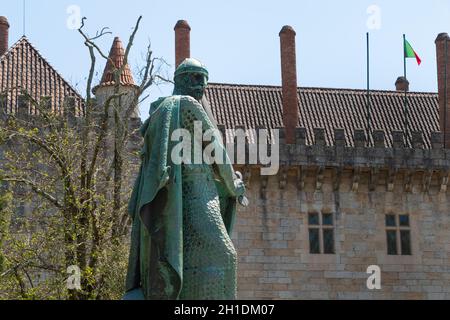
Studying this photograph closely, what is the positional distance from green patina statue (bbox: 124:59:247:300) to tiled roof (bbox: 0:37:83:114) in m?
25.4

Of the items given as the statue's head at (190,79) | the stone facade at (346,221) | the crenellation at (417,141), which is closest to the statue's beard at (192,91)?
the statue's head at (190,79)

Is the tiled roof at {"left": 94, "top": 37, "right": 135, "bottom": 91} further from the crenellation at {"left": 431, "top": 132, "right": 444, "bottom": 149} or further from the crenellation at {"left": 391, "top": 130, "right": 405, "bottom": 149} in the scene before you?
the crenellation at {"left": 431, "top": 132, "right": 444, "bottom": 149}

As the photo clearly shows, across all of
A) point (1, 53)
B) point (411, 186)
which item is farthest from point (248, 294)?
point (1, 53)

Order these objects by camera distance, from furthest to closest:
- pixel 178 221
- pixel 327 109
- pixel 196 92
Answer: pixel 327 109, pixel 196 92, pixel 178 221

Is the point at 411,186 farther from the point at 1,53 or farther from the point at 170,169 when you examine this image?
the point at 170,169

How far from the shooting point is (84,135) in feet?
78.7

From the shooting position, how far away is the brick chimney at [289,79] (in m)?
33.8

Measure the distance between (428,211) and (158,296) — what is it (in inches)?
1047

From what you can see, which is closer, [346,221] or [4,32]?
[346,221]

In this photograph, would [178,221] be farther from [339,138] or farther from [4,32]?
[4,32]

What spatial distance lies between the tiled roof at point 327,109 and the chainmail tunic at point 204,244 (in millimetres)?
26415

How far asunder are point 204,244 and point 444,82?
28703mm

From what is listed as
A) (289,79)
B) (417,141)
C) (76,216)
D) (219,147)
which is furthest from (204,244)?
(289,79)

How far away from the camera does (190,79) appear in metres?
8.23
